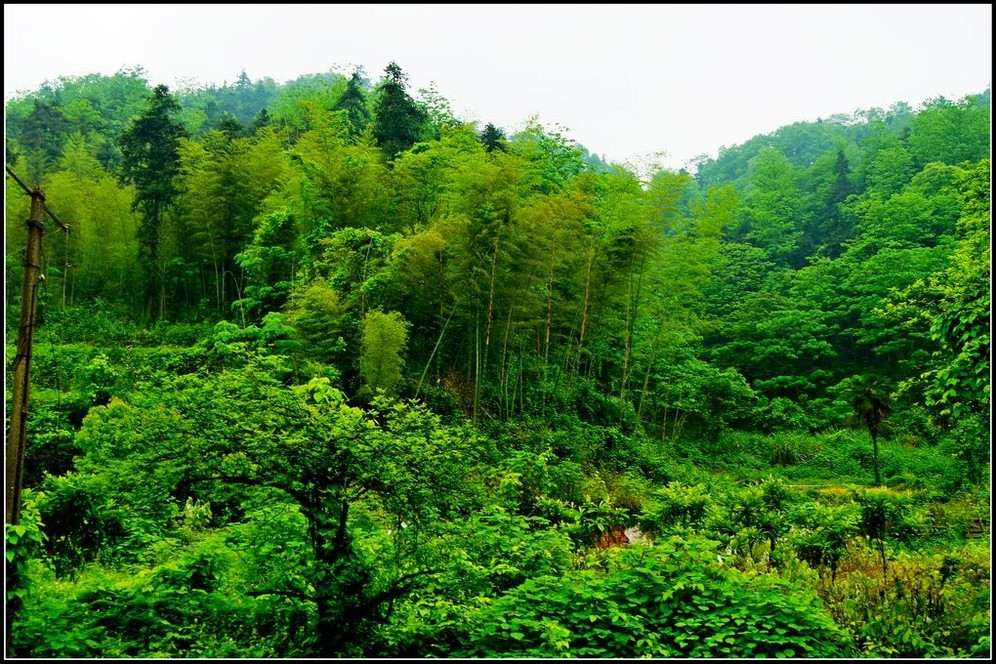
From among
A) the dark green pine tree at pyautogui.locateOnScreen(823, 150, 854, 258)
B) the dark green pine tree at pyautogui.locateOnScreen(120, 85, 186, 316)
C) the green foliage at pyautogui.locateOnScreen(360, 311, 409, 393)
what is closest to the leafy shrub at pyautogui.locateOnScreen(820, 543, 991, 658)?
the green foliage at pyautogui.locateOnScreen(360, 311, 409, 393)

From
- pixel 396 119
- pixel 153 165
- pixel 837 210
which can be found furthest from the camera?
pixel 837 210

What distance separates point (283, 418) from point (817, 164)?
38115 mm

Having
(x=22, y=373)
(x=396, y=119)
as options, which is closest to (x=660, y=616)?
(x=22, y=373)

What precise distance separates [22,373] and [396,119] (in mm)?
15861

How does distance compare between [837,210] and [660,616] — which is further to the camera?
[837,210]

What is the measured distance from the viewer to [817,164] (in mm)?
36031

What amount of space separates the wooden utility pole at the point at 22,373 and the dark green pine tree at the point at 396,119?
583 inches

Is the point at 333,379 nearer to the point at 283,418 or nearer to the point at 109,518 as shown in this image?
the point at 109,518

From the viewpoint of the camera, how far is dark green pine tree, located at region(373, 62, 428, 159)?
18438 mm

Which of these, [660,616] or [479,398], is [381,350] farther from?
[660,616]

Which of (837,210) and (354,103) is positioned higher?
(354,103)

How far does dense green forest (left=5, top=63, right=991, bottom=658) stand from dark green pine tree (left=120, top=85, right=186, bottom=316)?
0.10 m

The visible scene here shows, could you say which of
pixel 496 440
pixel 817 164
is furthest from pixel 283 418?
pixel 817 164

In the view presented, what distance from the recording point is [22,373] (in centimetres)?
386
